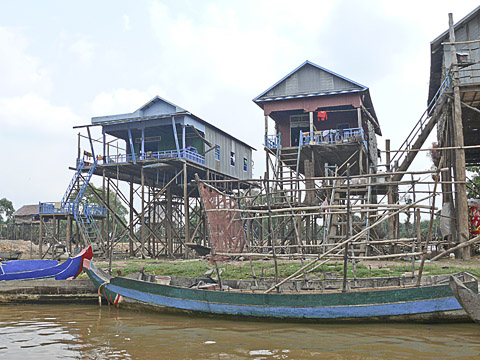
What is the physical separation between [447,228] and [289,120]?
11.0 meters

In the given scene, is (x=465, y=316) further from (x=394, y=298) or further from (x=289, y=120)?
(x=289, y=120)

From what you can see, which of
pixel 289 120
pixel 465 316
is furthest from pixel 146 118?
pixel 465 316

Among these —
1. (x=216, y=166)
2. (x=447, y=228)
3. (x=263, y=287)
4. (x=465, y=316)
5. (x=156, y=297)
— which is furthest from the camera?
(x=216, y=166)

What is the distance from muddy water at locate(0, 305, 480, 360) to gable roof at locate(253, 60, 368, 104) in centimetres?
1497

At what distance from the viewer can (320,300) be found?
8.82 meters

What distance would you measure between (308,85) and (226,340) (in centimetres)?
1678

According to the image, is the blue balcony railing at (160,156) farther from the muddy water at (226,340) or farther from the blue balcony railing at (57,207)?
the muddy water at (226,340)

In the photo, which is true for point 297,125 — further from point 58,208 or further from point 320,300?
point 320,300

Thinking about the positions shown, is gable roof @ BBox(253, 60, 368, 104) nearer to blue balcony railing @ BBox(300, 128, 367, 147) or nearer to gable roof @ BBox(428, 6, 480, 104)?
blue balcony railing @ BBox(300, 128, 367, 147)

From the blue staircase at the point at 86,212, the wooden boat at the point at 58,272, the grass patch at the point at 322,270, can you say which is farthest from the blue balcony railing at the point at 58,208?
the grass patch at the point at 322,270

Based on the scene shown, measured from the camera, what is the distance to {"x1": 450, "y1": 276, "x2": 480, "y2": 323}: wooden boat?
7238mm

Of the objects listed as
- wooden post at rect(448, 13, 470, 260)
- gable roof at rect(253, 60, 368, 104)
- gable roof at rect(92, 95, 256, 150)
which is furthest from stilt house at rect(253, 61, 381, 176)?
wooden post at rect(448, 13, 470, 260)

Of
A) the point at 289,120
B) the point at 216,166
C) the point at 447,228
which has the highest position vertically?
the point at 289,120

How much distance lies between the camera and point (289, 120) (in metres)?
24.8
